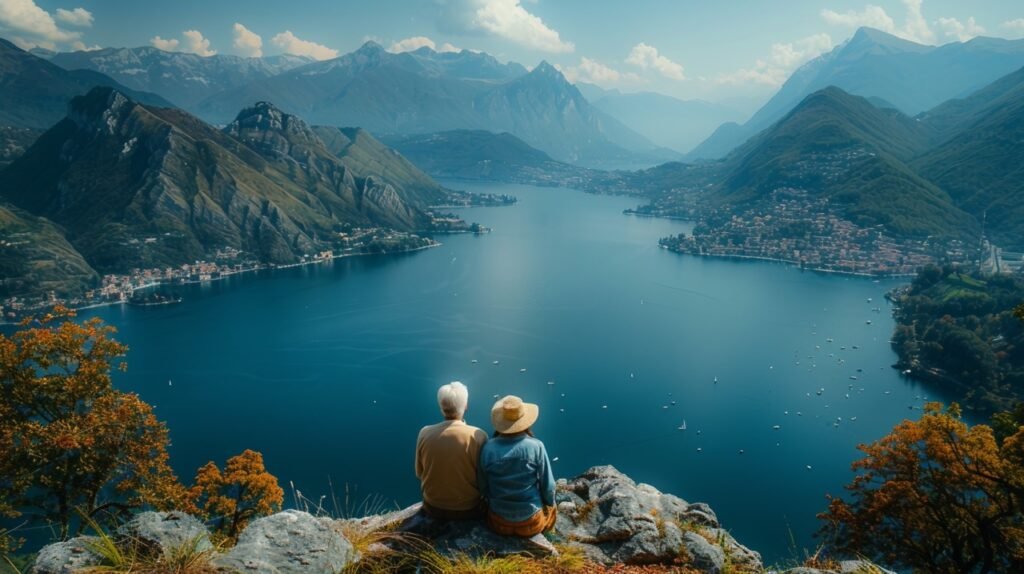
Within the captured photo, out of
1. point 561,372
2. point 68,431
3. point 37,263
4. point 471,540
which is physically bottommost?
point 561,372

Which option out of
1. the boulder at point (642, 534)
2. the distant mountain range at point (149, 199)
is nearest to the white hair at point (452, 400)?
the boulder at point (642, 534)

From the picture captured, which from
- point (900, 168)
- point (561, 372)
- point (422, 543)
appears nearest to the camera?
point (422, 543)

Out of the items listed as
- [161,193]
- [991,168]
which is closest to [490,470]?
[161,193]

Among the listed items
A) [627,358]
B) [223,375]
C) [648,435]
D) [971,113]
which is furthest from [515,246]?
[971,113]

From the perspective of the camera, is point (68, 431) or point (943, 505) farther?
point (68, 431)

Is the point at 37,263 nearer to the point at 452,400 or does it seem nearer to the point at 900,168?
the point at 452,400

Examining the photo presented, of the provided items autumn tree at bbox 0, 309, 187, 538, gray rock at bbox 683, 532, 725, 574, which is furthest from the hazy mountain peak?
gray rock at bbox 683, 532, 725, 574

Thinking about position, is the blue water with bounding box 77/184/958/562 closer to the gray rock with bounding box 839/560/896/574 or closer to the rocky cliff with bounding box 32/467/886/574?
the gray rock with bounding box 839/560/896/574
